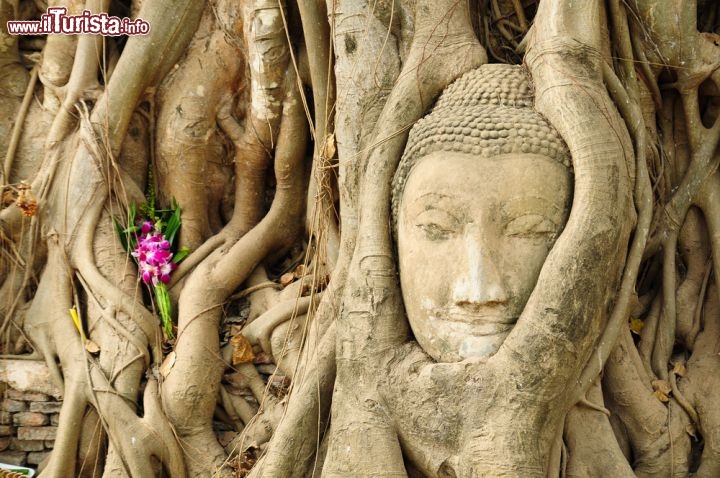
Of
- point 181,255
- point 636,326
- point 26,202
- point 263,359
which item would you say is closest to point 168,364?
point 263,359

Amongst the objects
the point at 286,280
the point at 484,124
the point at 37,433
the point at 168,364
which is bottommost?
the point at 37,433

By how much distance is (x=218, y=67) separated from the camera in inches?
171

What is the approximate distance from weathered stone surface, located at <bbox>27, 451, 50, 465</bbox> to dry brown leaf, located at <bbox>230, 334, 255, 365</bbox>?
1130 mm

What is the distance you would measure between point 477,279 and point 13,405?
8.67 feet

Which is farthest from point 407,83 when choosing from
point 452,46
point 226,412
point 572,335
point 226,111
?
point 226,412

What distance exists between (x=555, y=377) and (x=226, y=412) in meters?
1.85

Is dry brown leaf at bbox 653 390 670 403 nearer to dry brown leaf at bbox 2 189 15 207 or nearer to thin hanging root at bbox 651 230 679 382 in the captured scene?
thin hanging root at bbox 651 230 679 382

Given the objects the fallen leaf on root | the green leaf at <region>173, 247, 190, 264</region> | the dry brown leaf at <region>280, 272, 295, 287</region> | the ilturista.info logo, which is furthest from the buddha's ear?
the ilturista.info logo

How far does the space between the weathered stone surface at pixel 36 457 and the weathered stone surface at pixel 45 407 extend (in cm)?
22

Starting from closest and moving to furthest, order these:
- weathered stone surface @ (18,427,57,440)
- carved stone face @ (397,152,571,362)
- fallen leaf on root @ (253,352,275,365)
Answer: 1. carved stone face @ (397,152,571,362)
2. fallen leaf on root @ (253,352,275,365)
3. weathered stone surface @ (18,427,57,440)

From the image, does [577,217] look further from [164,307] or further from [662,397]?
[164,307]

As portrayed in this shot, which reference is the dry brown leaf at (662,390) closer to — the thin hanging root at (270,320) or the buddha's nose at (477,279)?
the buddha's nose at (477,279)

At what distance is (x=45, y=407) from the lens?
164 inches

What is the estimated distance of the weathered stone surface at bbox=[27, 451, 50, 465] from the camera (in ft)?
13.8
